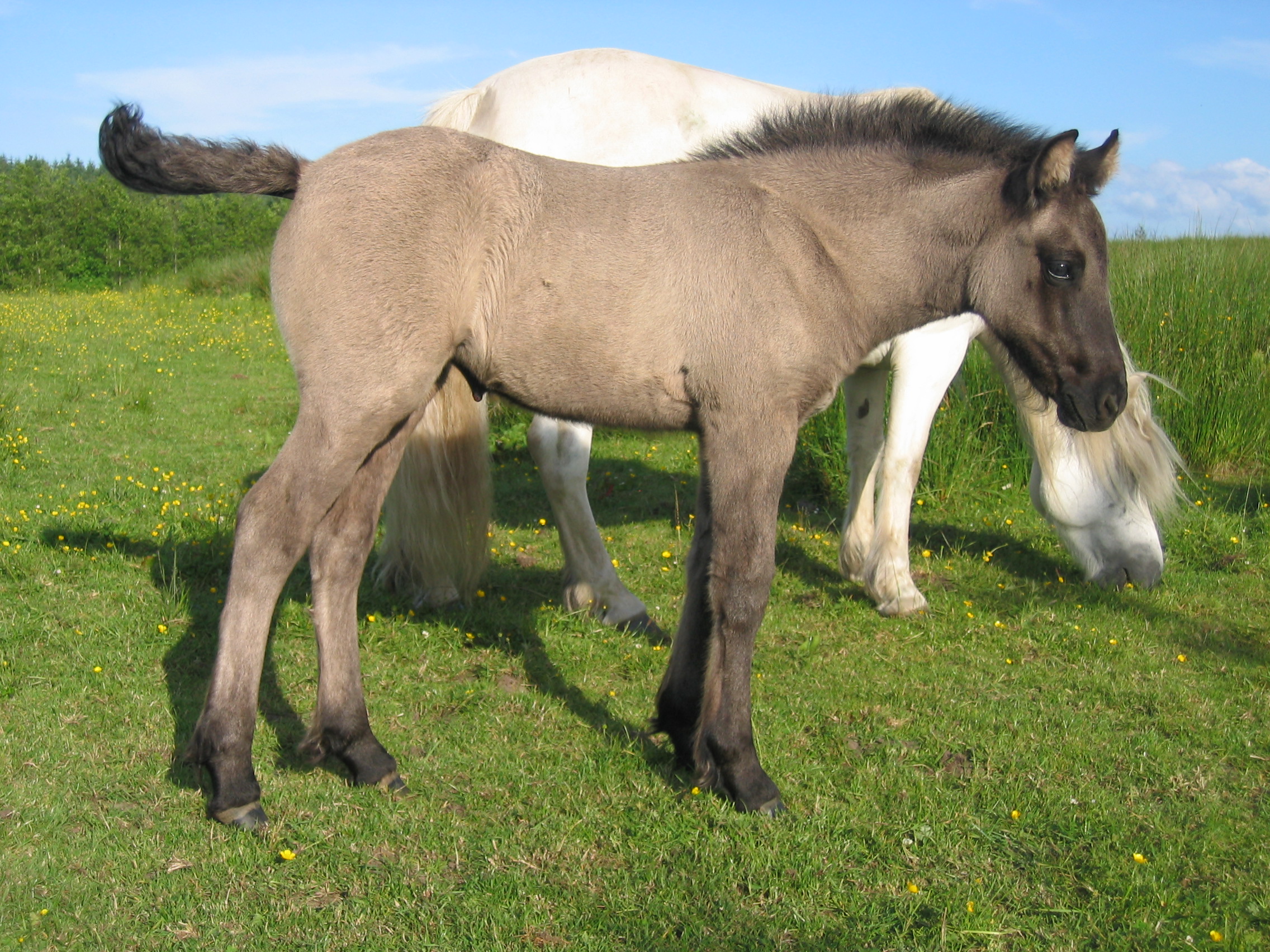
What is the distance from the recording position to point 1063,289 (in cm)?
332

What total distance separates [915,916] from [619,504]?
16.2ft

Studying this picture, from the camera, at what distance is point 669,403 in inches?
131

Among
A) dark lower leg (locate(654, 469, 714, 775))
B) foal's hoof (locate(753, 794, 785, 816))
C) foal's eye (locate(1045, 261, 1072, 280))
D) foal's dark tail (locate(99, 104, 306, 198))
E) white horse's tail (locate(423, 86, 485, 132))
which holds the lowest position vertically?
foal's hoof (locate(753, 794, 785, 816))

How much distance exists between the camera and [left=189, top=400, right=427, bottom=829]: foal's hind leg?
3115 millimetres

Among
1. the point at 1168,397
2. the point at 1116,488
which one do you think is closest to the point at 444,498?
the point at 1116,488

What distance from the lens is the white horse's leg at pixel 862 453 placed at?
5.92 m

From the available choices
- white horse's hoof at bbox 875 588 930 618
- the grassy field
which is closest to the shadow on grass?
the grassy field

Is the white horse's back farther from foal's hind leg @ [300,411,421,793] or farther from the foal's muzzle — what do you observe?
the foal's muzzle

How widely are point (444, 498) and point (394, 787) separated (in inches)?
70.2

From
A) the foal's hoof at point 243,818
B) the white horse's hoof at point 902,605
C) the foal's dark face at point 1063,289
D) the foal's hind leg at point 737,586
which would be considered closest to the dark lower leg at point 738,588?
the foal's hind leg at point 737,586

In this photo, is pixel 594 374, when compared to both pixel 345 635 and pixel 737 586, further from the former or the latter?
pixel 345 635

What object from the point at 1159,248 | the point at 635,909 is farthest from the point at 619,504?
the point at 1159,248

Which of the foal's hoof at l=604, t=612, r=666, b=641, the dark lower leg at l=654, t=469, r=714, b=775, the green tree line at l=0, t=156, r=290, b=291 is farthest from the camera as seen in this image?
the green tree line at l=0, t=156, r=290, b=291

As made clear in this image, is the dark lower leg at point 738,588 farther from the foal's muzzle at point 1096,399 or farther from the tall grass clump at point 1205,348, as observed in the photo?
the tall grass clump at point 1205,348
